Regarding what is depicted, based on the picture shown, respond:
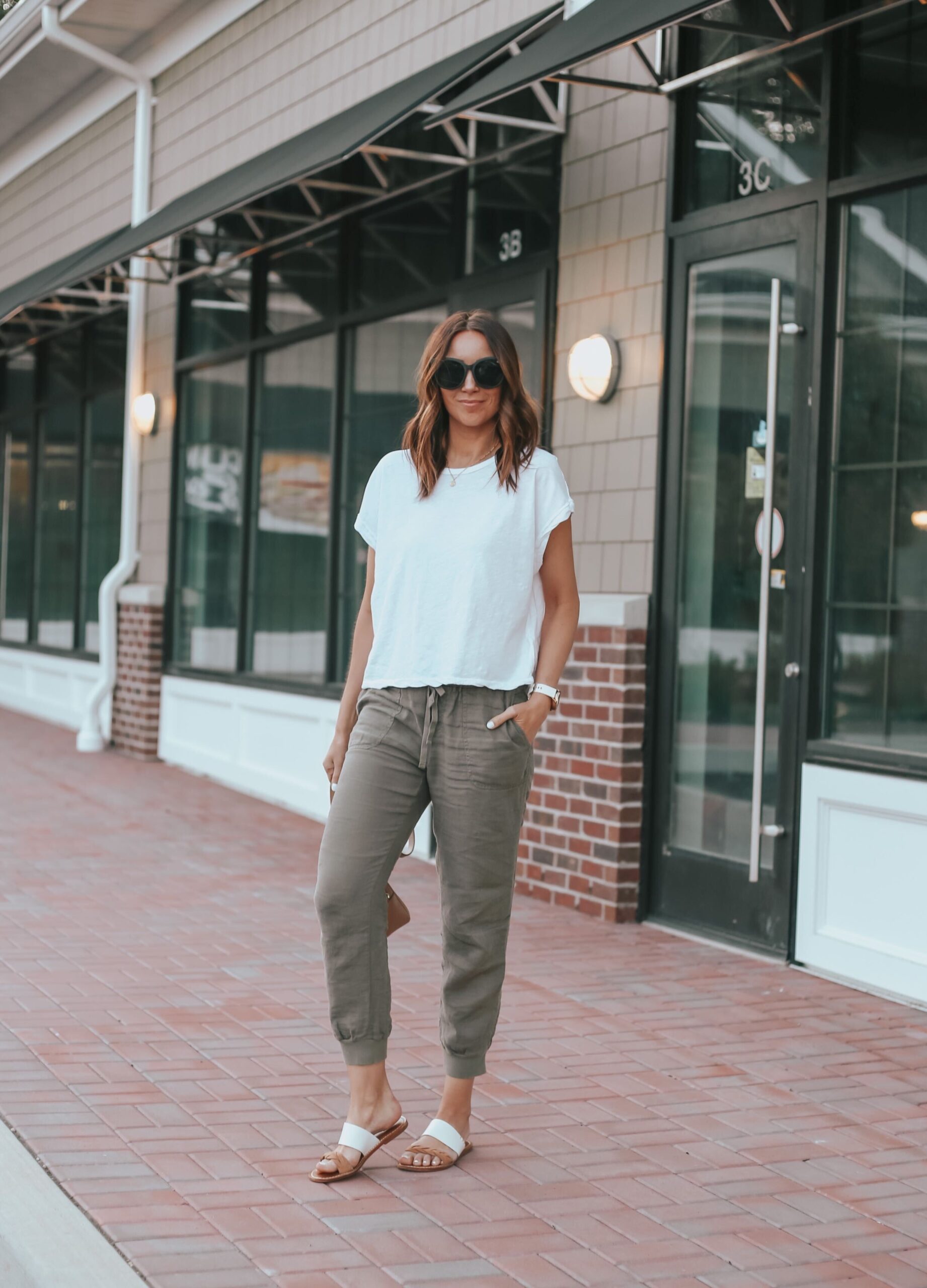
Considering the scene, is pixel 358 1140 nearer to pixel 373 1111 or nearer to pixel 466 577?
pixel 373 1111

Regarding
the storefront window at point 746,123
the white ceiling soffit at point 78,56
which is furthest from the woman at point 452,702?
the white ceiling soffit at point 78,56

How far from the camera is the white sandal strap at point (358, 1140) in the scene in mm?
3338

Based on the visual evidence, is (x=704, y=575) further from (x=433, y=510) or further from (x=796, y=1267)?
(x=796, y=1267)

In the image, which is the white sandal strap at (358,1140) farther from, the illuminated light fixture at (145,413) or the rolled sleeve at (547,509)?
the illuminated light fixture at (145,413)

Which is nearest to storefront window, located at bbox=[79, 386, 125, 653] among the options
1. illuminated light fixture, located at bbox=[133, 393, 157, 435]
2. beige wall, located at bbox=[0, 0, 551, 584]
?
illuminated light fixture, located at bbox=[133, 393, 157, 435]

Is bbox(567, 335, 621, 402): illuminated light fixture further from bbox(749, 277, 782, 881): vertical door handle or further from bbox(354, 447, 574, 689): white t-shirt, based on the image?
bbox(354, 447, 574, 689): white t-shirt

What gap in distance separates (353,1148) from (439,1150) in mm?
201

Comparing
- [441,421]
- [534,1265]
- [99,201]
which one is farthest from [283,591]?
[534,1265]

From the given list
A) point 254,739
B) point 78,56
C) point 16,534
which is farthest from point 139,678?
point 78,56

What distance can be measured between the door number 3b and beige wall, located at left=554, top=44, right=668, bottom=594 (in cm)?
39

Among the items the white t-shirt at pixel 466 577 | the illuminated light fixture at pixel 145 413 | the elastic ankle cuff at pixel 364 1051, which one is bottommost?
the elastic ankle cuff at pixel 364 1051

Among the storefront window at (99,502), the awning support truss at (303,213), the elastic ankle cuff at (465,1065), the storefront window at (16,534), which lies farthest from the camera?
the storefront window at (16,534)

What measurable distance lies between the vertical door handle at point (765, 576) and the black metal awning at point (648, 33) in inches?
30.9

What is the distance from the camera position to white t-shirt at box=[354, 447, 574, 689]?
331cm
